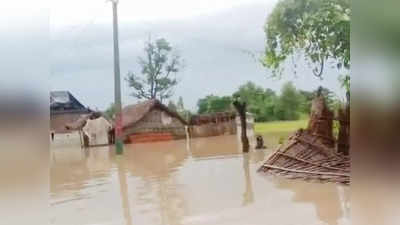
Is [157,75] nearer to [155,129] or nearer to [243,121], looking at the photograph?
[155,129]

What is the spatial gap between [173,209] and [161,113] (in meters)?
0.48

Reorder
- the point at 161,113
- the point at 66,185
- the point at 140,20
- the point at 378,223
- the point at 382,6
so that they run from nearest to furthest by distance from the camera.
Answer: the point at 382,6
the point at 378,223
the point at 140,20
the point at 66,185
the point at 161,113

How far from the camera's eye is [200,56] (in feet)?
6.39

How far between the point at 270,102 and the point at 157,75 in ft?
1.81

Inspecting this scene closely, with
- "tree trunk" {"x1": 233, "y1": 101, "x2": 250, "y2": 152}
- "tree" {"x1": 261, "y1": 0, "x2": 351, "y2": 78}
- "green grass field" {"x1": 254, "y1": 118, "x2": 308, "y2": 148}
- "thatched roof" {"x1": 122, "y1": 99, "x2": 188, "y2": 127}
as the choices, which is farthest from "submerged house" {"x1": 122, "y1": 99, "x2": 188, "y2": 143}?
"tree" {"x1": 261, "y1": 0, "x2": 351, "y2": 78}

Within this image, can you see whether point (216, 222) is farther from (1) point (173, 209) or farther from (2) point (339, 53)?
(2) point (339, 53)

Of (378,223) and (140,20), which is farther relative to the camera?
(140,20)

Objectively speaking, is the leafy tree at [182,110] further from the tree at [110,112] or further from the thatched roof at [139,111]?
the tree at [110,112]

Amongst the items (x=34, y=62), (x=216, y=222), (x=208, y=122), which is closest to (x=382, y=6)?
(x=34, y=62)

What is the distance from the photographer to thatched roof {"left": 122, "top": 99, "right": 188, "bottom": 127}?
1.93 metres

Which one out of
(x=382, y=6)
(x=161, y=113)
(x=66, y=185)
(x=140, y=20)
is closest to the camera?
(x=382, y=6)

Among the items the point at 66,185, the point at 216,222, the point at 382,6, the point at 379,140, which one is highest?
the point at 382,6

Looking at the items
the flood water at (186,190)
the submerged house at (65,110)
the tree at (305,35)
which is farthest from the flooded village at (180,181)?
the tree at (305,35)

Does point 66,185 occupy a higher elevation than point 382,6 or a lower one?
lower
